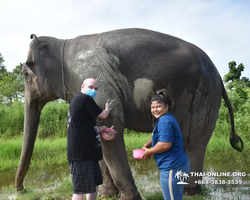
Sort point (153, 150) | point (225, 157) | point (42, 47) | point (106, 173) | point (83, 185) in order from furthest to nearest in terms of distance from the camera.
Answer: point (225, 157) → point (106, 173) → point (42, 47) → point (83, 185) → point (153, 150)

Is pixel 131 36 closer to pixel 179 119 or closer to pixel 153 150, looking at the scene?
pixel 179 119

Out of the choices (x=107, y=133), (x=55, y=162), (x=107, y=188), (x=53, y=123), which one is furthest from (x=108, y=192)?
(x=53, y=123)

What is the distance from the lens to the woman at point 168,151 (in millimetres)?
1702

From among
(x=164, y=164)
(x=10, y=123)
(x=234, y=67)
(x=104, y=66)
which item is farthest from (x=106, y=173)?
(x=234, y=67)

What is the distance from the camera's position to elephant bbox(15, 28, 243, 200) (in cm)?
253

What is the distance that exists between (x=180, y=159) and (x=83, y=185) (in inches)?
31.5

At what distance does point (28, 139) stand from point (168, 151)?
2.07 meters

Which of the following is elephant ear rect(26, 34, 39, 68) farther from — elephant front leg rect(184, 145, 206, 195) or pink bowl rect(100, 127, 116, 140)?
elephant front leg rect(184, 145, 206, 195)

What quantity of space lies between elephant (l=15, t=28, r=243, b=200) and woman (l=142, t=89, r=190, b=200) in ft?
2.55

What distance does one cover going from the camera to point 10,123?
30.2 feet

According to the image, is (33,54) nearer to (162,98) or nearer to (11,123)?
(162,98)

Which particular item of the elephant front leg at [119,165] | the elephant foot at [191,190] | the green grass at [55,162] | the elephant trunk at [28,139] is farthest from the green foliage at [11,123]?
the elephant foot at [191,190]

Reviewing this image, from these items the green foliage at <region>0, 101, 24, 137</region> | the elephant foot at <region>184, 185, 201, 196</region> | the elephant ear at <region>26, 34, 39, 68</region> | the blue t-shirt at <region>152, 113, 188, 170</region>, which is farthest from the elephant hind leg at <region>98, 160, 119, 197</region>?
the green foliage at <region>0, 101, 24, 137</region>

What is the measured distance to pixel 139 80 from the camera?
8.52ft
